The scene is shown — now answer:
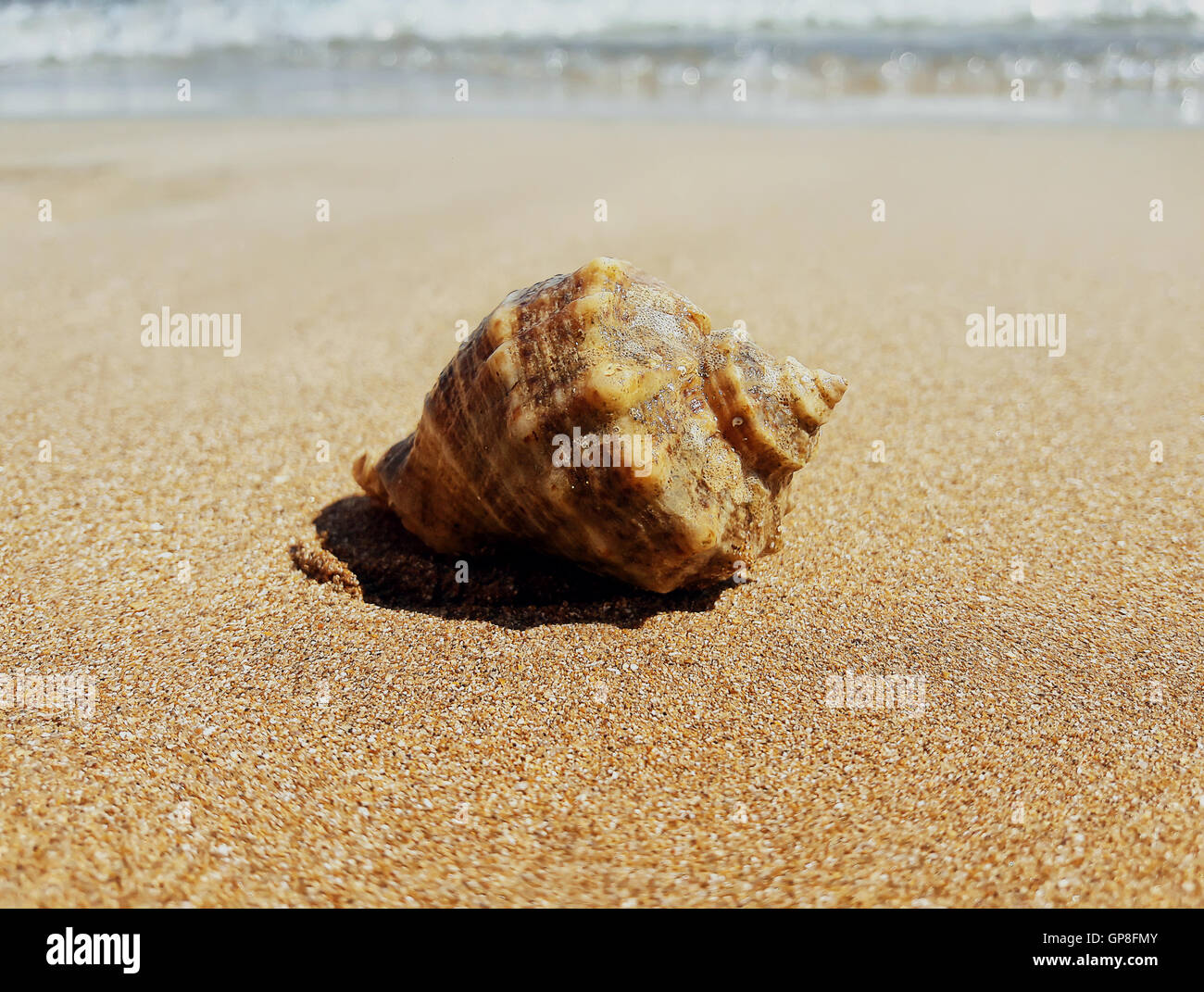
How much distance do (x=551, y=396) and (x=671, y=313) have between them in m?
0.50

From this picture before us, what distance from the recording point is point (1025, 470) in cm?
408

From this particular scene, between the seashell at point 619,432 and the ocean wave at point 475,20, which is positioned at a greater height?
the ocean wave at point 475,20

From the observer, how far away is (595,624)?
10.0 feet

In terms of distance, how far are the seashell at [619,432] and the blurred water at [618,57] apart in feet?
27.7

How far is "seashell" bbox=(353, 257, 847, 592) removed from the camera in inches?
110

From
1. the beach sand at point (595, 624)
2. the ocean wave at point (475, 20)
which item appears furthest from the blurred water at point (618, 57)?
the beach sand at point (595, 624)

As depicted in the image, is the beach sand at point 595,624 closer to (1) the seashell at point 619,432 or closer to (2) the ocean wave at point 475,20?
(1) the seashell at point 619,432

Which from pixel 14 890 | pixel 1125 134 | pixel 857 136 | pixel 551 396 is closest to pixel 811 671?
pixel 551 396

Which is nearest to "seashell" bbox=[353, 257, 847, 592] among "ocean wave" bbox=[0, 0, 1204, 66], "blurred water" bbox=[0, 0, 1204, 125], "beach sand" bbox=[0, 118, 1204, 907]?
"beach sand" bbox=[0, 118, 1204, 907]

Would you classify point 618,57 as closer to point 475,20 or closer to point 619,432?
point 475,20

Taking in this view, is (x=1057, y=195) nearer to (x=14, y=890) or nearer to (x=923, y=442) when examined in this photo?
(x=923, y=442)

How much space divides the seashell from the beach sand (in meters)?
0.29

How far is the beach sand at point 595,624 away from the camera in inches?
88.7

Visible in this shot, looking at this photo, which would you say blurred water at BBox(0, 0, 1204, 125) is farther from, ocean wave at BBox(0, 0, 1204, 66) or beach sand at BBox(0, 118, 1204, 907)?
beach sand at BBox(0, 118, 1204, 907)
